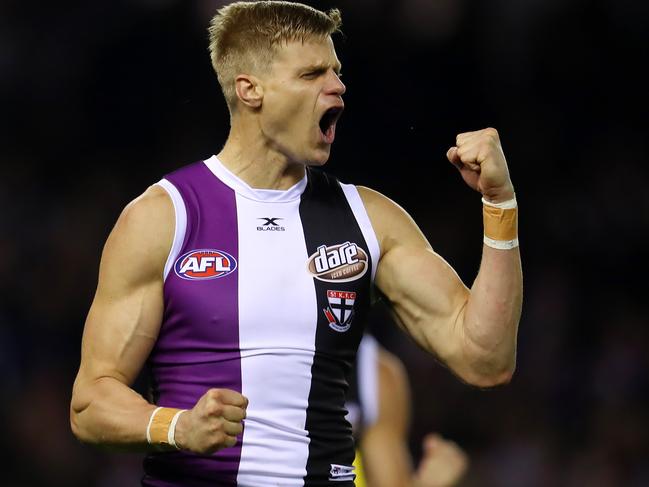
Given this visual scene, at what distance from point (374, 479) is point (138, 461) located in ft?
11.4

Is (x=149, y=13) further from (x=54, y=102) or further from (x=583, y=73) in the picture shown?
(x=583, y=73)

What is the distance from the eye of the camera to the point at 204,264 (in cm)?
386

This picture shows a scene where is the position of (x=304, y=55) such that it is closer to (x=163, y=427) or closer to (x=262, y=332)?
(x=262, y=332)

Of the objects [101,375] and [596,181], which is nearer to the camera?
[101,375]

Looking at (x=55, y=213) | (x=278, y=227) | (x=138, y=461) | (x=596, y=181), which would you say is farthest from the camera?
(x=596, y=181)

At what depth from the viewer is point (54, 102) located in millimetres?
9617

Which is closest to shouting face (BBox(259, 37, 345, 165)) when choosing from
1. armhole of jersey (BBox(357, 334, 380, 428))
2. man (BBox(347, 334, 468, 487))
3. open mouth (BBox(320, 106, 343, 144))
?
open mouth (BBox(320, 106, 343, 144))

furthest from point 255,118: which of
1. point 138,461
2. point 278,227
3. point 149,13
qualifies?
point 149,13

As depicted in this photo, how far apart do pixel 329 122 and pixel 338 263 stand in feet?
1.67

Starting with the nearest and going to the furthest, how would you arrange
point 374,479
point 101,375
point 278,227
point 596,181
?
point 101,375
point 278,227
point 374,479
point 596,181

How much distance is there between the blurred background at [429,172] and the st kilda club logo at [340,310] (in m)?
4.75

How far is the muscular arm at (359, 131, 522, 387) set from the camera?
3.90 m

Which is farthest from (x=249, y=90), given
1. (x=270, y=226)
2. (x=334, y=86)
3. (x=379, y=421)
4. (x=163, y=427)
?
(x=379, y=421)

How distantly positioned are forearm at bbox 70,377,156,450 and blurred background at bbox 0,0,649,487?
5.03 metres
